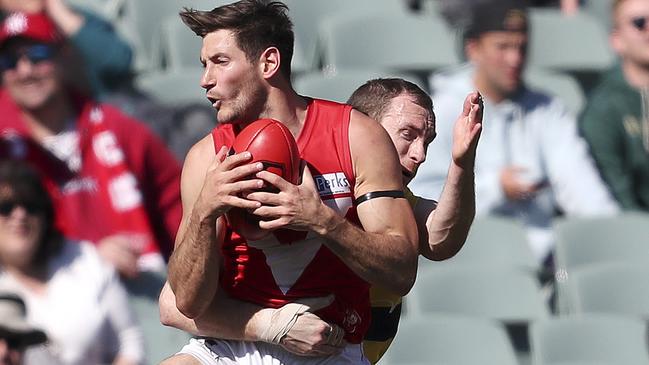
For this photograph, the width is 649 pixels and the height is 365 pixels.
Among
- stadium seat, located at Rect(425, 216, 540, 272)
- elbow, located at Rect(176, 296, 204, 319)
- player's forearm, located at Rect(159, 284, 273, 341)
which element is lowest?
stadium seat, located at Rect(425, 216, 540, 272)

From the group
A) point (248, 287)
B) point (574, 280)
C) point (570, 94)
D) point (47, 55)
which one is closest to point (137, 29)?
point (47, 55)

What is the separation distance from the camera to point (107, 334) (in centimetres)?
618

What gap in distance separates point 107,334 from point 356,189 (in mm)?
2553

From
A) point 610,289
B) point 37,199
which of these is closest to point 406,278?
point 37,199

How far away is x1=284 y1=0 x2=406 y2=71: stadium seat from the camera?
27.9 ft

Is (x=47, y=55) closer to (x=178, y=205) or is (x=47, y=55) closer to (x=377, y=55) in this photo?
(x=178, y=205)

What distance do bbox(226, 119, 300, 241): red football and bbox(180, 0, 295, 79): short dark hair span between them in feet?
0.80

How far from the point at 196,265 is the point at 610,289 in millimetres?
3481

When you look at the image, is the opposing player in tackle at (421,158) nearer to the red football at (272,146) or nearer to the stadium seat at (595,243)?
the red football at (272,146)

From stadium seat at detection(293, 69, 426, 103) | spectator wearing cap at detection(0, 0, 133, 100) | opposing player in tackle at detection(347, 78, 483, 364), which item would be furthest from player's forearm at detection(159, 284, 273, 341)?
stadium seat at detection(293, 69, 426, 103)

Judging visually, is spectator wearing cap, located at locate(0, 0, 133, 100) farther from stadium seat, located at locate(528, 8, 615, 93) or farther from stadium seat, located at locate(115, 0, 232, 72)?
stadium seat, located at locate(528, 8, 615, 93)

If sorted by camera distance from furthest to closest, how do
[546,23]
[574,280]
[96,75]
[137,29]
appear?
[546,23]
[137,29]
[96,75]
[574,280]

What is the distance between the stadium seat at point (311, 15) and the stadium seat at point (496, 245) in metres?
1.70

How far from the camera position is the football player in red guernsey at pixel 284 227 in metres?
3.76
